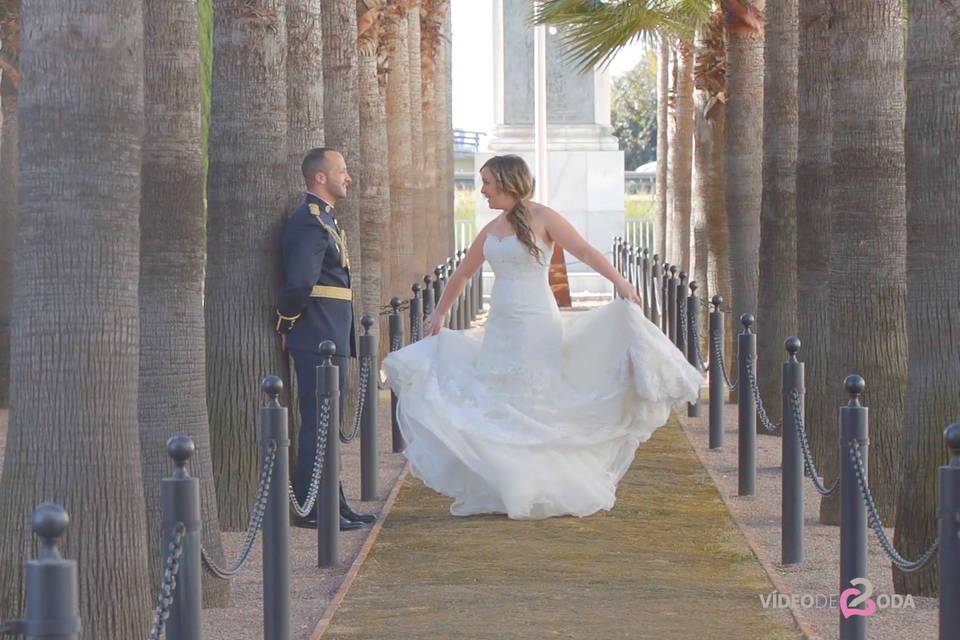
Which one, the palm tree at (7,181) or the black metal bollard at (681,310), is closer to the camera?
the black metal bollard at (681,310)

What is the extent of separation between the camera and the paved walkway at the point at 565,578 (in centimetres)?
775

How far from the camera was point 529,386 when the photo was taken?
10.9m

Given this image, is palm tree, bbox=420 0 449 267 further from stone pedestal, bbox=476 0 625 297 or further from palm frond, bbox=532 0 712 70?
stone pedestal, bbox=476 0 625 297

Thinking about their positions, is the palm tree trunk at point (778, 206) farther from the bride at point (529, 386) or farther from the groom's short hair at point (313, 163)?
the groom's short hair at point (313, 163)

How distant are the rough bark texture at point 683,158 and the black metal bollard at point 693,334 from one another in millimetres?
11191

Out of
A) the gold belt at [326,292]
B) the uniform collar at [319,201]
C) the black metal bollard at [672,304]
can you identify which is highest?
the uniform collar at [319,201]

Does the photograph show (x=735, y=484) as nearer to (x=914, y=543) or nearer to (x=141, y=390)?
(x=914, y=543)

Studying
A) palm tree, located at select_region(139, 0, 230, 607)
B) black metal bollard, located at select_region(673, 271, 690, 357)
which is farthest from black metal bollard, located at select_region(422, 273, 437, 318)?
palm tree, located at select_region(139, 0, 230, 607)

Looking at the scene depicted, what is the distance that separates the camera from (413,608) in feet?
26.9

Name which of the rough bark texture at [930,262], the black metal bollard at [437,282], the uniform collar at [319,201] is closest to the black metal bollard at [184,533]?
the rough bark texture at [930,262]

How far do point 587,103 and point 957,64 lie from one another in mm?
34169

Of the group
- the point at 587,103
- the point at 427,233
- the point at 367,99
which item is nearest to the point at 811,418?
the point at 367,99

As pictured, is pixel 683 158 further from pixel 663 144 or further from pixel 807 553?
pixel 807 553

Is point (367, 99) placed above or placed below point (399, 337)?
above
